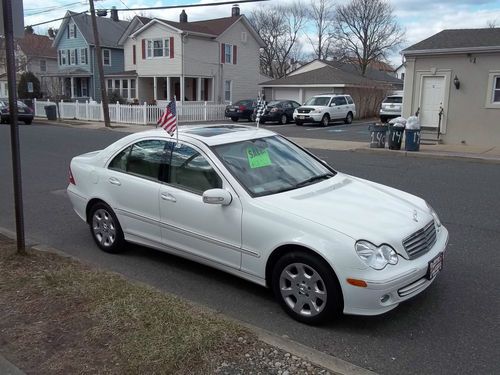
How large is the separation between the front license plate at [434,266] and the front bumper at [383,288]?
0.34ft

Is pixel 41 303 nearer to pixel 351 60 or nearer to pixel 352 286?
pixel 352 286

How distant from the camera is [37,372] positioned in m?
3.09

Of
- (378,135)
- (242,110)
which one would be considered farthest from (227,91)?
(378,135)

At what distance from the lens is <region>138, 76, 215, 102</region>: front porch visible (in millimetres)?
37938

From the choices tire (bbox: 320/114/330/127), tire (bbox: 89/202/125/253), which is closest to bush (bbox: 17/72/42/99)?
tire (bbox: 320/114/330/127)

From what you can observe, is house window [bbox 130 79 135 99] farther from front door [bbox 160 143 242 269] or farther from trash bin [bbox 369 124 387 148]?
front door [bbox 160 143 242 269]

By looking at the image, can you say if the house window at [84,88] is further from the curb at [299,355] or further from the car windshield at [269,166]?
the curb at [299,355]

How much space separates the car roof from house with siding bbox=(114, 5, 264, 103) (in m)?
30.6

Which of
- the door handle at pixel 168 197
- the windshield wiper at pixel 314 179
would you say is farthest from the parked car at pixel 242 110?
the door handle at pixel 168 197

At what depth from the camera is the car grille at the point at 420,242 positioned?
3.78 meters

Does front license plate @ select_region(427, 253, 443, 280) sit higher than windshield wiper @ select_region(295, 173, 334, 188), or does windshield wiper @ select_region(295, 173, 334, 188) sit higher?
windshield wiper @ select_region(295, 173, 334, 188)

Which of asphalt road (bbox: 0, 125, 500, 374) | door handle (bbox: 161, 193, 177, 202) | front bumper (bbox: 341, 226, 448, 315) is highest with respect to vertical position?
door handle (bbox: 161, 193, 177, 202)

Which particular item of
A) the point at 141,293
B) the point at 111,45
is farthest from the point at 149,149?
the point at 111,45

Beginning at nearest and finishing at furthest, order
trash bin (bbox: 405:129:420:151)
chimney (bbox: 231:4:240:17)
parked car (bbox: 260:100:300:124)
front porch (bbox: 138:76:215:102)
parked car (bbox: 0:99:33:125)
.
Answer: trash bin (bbox: 405:129:420:151)
parked car (bbox: 0:99:33:125)
parked car (bbox: 260:100:300:124)
front porch (bbox: 138:76:215:102)
chimney (bbox: 231:4:240:17)
